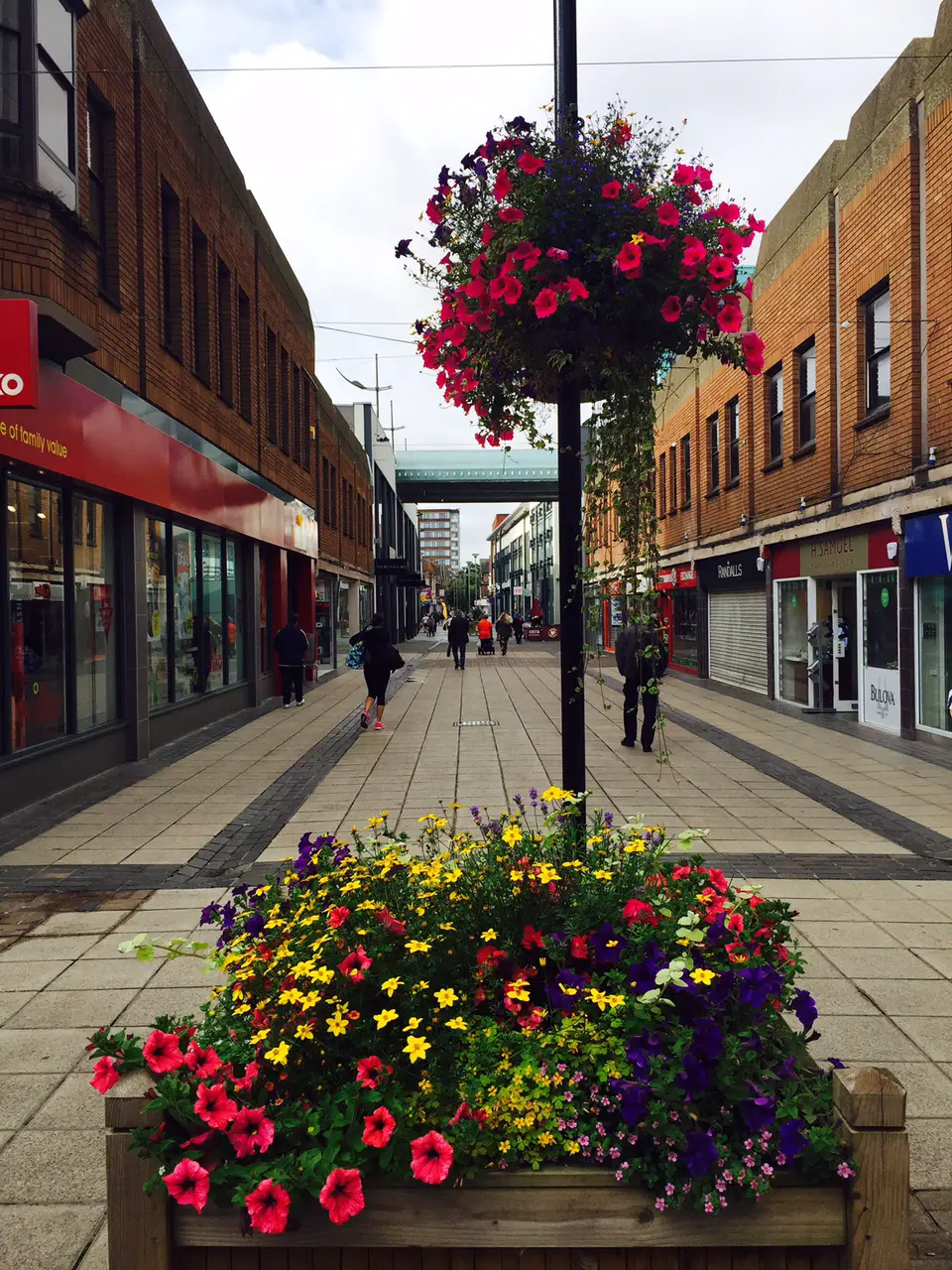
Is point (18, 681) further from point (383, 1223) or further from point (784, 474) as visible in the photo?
point (784, 474)

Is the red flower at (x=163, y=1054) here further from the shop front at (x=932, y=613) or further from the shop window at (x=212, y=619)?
the shop window at (x=212, y=619)

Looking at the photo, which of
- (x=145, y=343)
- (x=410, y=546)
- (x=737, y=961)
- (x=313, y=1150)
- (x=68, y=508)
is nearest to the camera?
(x=313, y=1150)

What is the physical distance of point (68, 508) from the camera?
31.4 ft

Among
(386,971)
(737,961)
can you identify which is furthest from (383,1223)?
(737,961)

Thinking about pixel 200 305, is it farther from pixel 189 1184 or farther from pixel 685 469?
pixel 189 1184

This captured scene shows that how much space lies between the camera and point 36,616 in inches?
347

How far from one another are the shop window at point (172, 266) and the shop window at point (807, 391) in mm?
9530

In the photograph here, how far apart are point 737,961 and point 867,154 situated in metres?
13.7

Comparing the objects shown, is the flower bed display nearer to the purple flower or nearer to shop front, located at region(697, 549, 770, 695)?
the purple flower

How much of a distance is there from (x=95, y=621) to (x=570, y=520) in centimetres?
802

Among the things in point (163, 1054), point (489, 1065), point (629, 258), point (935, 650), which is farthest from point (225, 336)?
point (489, 1065)

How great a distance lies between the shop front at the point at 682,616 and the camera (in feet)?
79.0

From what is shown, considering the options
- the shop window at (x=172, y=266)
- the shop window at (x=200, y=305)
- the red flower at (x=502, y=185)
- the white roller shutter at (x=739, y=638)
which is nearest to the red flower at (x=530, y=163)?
the red flower at (x=502, y=185)

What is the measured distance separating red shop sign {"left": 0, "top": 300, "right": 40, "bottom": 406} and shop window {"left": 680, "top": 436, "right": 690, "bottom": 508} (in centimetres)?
1934
